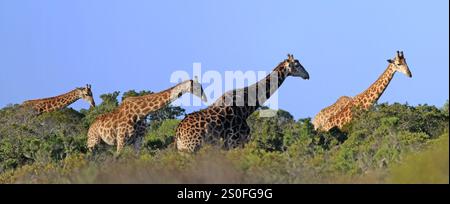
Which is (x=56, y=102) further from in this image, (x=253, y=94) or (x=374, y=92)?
(x=253, y=94)

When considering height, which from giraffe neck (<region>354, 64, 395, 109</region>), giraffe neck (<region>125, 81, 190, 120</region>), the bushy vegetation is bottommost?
the bushy vegetation

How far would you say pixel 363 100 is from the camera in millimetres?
32344

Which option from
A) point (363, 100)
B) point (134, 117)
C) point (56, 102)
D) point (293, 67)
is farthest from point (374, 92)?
point (56, 102)

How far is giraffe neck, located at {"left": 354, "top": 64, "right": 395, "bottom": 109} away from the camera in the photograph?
32231mm

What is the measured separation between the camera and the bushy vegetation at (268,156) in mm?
17453

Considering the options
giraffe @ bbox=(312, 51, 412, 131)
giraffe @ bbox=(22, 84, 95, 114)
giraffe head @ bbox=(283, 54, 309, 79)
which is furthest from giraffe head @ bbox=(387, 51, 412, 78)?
giraffe @ bbox=(22, 84, 95, 114)

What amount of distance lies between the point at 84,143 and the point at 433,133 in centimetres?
666

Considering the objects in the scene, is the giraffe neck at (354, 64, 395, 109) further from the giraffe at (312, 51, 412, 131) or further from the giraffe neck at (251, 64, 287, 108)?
the giraffe neck at (251, 64, 287, 108)

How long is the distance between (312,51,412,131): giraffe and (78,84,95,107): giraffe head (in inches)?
426

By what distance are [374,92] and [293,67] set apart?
4.30m

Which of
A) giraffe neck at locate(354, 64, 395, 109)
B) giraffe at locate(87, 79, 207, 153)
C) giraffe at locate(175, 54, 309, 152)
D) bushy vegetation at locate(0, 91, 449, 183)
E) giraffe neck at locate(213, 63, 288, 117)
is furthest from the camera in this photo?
giraffe neck at locate(354, 64, 395, 109)

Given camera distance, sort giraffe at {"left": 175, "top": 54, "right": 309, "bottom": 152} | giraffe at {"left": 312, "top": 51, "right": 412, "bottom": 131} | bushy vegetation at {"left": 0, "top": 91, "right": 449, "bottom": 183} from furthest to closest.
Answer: giraffe at {"left": 312, "top": 51, "right": 412, "bottom": 131} → giraffe at {"left": 175, "top": 54, "right": 309, "bottom": 152} → bushy vegetation at {"left": 0, "top": 91, "right": 449, "bottom": 183}

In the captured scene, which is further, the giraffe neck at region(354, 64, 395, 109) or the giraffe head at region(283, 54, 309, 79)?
the giraffe neck at region(354, 64, 395, 109)
